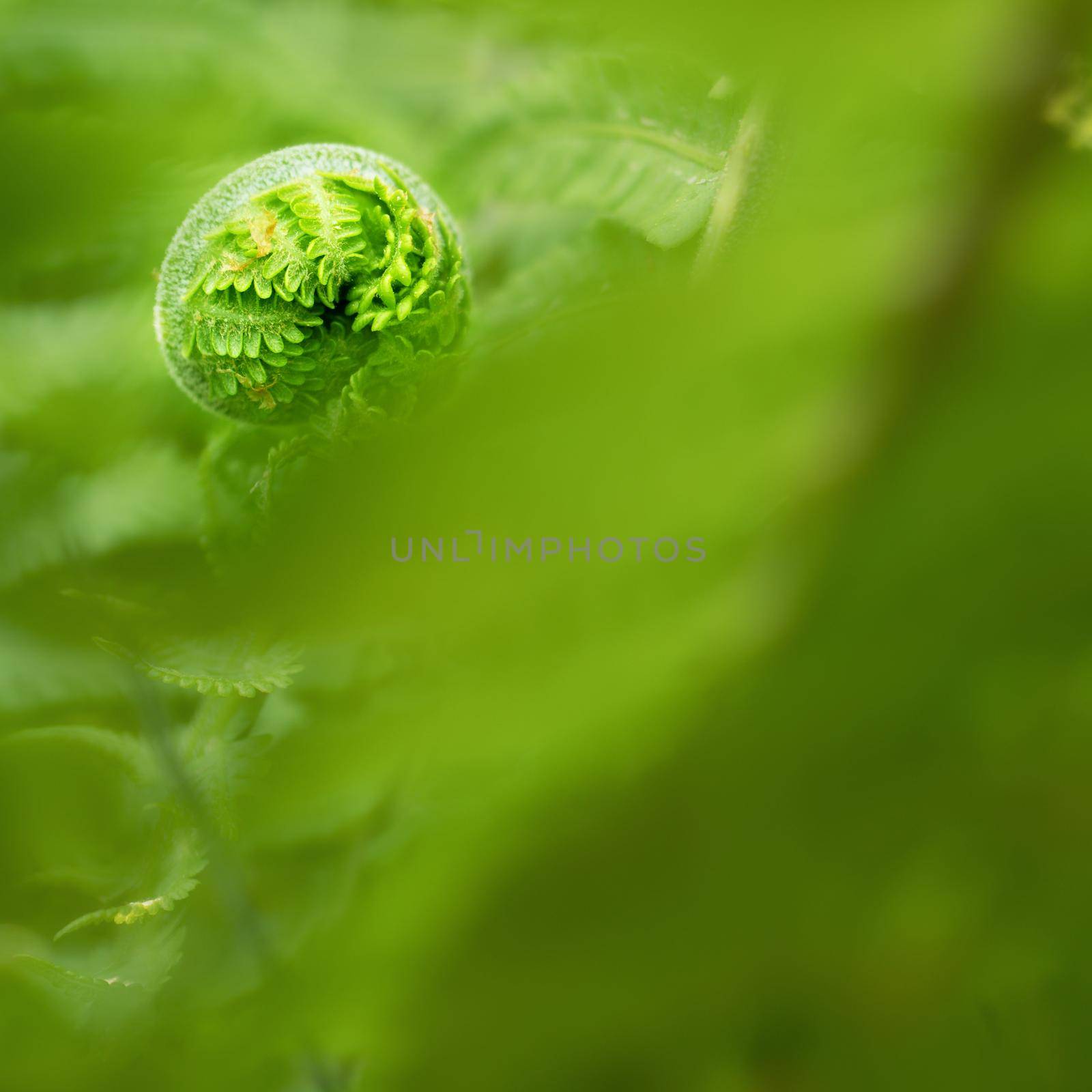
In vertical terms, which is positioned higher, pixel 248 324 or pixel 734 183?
pixel 734 183

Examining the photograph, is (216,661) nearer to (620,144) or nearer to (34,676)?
(620,144)

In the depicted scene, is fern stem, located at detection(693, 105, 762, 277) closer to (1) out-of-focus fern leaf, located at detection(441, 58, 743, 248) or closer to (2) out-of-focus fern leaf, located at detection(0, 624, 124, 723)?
(1) out-of-focus fern leaf, located at detection(441, 58, 743, 248)

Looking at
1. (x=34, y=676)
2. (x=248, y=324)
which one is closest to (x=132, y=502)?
(x=34, y=676)

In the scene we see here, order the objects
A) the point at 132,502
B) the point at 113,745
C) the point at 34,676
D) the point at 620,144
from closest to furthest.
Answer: the point at 620,144 < the point at 113,745 < the point at 34,676 < the point at 132,502

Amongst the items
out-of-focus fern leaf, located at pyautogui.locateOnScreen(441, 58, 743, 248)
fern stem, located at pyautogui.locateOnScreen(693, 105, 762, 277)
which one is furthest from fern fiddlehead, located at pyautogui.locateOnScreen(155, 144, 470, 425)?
fern stem, located at pyautogui.locateOnScreen(693, 105, 762, 277)

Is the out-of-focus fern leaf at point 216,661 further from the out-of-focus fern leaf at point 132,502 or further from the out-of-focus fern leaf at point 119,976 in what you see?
the out-of-focus fern leaf at point 132,502

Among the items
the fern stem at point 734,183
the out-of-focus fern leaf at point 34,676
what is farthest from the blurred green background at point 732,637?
the out-of-focus fern leaf at point 34,676

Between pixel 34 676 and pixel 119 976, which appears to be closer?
pixel 119 976
